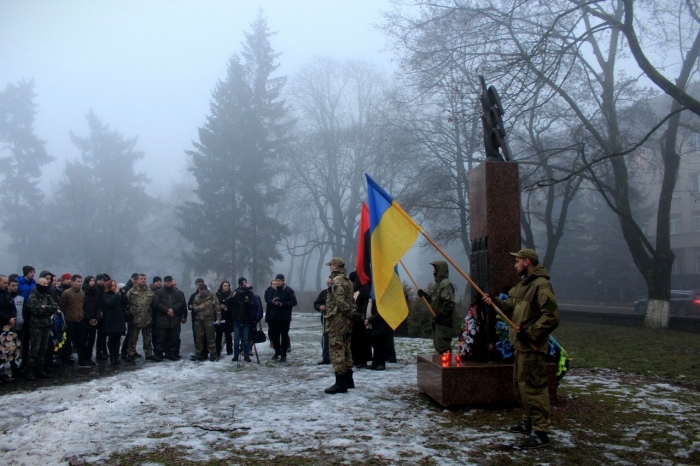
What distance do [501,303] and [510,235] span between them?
6.61ft

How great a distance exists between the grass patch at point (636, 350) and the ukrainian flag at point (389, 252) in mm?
5429

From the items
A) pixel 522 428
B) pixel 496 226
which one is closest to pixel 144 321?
pixel 496 226

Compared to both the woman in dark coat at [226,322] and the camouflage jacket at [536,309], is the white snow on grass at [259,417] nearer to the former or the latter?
the camouflage jacket at [536,309]

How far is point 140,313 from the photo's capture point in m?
12.8

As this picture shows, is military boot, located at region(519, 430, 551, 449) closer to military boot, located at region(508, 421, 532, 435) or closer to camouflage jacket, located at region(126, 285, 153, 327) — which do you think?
military boot, located at region(508, 421, 532, 435)

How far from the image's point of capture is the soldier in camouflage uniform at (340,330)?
858cm

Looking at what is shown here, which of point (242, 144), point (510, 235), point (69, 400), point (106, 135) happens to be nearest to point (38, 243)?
point (106, 135)

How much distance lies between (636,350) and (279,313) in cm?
870

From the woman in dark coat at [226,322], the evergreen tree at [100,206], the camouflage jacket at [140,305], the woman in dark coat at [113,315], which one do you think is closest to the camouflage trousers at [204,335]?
the woman in dark coat at [226,322]

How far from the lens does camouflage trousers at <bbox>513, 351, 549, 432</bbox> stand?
19.0 feet

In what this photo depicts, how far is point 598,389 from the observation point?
8828 mm

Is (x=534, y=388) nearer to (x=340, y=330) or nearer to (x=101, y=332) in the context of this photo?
(x=340, y=330)

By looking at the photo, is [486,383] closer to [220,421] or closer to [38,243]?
[220,421]

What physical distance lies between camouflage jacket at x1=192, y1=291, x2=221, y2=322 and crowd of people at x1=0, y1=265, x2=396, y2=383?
0.9 inches
